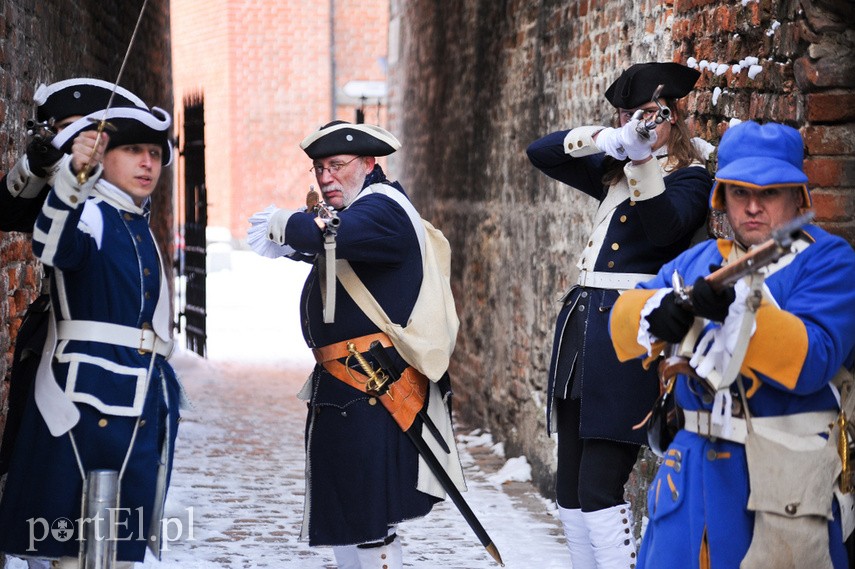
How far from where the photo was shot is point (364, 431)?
3916mm

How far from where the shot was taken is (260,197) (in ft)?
82.4

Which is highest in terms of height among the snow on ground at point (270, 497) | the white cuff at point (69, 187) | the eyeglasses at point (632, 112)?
the eyeglasses at point (632, 112)

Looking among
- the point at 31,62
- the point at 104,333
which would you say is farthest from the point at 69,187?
the point at 31,62

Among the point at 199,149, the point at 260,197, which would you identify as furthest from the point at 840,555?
the point at 260,197

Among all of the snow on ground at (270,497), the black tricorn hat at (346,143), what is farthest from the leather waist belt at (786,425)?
the snow on ground at (270,497)

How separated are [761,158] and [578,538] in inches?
64.5

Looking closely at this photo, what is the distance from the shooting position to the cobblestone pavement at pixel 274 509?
5.29 metres

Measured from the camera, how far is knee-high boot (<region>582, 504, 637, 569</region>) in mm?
3717

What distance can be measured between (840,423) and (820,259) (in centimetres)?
35

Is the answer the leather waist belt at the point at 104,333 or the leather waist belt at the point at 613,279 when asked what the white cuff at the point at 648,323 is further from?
the leather waist belt at the point at 104,333

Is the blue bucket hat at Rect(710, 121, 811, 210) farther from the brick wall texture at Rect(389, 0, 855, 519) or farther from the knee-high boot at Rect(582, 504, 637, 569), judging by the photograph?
the knee-high boot at Rect(582, 504, 637, 569)

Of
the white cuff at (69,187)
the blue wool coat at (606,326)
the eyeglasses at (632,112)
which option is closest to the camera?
the white cuff at (69,187)

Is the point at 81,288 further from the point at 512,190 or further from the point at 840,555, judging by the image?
the point at 512,190

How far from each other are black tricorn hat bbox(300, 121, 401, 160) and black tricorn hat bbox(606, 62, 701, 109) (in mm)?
780
